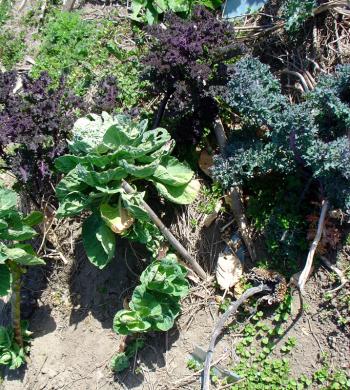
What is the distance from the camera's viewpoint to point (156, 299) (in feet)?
13.8

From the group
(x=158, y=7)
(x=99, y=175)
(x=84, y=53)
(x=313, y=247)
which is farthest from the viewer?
(x=84, y=53)

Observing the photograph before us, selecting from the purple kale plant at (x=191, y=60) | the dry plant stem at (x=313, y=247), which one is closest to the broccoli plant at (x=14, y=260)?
the purple kale plant at (x=191, y=60)

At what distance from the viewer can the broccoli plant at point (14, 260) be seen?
4.08m

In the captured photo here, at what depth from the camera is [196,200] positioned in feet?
15.3

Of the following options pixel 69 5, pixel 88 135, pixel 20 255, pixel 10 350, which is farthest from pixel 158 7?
pixel 10 350

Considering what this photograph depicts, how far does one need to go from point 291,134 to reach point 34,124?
69.3 inches

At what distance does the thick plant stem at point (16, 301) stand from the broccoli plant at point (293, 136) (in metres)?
1.58

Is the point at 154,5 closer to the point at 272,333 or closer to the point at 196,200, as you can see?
the point at 196,200

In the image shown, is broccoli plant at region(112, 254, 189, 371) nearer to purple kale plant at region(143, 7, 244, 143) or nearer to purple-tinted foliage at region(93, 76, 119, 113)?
purple kale plant at region(143, 7, 244, 143)

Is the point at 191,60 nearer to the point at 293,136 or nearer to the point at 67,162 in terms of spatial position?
the point at 293,136

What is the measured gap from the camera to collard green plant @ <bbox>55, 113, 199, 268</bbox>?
155 inches

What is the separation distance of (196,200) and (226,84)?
93cm

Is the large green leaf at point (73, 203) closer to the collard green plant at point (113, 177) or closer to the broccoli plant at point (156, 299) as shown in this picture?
the collard green plant at point (113, 177)

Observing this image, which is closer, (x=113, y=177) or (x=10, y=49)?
(x=113, y=177)
